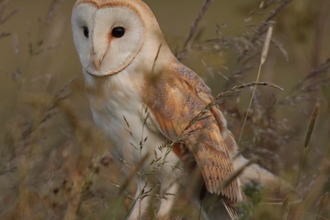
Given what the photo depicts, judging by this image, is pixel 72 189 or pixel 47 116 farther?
pixel 47 116

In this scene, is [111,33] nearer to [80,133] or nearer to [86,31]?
[86,31]

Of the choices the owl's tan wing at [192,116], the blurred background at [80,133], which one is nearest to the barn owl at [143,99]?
the owl's tan wing at [192,116]

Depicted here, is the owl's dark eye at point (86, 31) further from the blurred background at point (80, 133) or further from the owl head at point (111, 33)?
the blurred background at point (80, 133)

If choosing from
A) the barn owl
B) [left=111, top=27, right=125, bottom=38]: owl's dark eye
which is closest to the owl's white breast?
the barn owl

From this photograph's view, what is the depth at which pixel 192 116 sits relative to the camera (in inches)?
159

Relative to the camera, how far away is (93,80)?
160 inches

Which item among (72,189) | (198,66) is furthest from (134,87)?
(72,189)

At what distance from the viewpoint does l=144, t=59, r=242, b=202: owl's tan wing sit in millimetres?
3994

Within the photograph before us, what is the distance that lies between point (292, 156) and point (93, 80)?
1.47 m

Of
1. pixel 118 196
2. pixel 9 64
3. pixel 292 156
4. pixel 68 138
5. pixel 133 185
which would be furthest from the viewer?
pixel 9 64

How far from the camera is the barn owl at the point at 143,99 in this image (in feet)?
12.9

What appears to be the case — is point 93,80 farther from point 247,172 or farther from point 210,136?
point 247,172

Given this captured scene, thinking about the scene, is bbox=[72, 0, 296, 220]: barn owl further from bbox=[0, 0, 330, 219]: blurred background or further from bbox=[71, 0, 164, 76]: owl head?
bbox=[0, 0, 330, 219]: blurred background

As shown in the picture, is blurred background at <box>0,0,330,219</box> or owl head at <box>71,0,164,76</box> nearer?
blurred background at <box>0,0,330,219</box>
